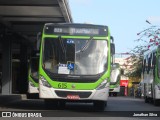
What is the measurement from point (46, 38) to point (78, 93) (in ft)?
8.32

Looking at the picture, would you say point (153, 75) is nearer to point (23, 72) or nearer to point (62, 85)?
point (62, 85)

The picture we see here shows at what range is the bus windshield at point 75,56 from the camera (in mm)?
18453

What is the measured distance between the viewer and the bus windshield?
18.5m

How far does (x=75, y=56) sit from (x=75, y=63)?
10.9 inches

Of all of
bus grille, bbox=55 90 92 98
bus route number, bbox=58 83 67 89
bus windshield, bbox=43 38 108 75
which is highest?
bus windshield, bbox=43 38 108 75

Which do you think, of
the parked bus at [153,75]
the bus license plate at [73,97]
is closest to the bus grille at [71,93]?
the bus license plate at [73,97]

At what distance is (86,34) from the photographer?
18922 millimetres

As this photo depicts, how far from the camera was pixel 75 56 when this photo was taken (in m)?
18.6

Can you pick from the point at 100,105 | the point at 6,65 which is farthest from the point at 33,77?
the point at 6,65

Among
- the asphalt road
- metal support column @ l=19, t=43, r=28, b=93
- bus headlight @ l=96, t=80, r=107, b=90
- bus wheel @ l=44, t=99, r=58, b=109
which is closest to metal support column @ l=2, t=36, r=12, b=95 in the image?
metal support column @ l=19, t=43, r=28, b=93

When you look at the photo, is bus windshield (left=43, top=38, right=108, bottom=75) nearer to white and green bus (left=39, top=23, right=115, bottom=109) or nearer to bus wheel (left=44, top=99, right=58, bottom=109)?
white and green bus (left=39, top=23, right=115, bottom=109)

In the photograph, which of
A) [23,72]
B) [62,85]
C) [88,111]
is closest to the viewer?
[62,85]

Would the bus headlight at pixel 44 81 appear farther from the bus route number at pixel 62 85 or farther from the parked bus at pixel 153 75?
the parked bus at pixel 153 75

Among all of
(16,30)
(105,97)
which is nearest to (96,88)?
(105,97)
